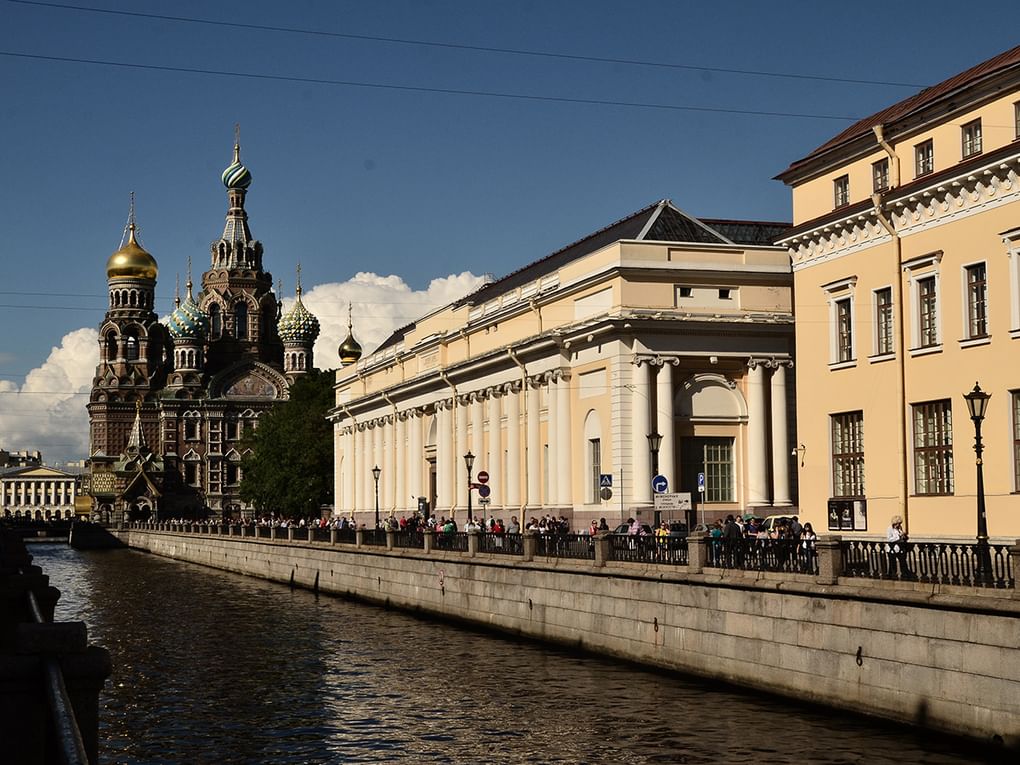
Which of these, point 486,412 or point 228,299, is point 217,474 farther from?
point 486,412

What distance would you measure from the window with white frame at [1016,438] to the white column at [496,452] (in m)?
33.9

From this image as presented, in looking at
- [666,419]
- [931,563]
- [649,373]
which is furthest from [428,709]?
[649,373]

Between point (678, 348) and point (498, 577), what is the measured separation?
14488 mm

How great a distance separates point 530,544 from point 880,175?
41.8 ft

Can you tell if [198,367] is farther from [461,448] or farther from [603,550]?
[603,550]

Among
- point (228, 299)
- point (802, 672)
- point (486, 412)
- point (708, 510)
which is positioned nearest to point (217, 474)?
point (228, 299)

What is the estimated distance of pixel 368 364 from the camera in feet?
298

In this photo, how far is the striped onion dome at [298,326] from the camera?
546ft

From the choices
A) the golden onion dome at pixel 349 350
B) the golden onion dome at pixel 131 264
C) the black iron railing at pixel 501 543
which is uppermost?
the golden onion dome at pixel 131 264

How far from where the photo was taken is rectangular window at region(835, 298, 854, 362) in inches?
1442

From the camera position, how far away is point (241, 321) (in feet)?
567

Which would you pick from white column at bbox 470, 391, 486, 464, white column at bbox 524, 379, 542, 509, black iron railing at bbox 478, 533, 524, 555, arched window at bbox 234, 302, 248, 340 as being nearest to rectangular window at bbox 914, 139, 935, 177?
black iron railing at bbox 478, 533, 524, 555

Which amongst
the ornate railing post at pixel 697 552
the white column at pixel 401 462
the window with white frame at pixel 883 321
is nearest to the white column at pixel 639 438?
the window with white frame at pixel 883 321

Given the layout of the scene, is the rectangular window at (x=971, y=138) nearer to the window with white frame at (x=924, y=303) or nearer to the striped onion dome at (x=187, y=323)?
the window with white frame at (x=924, y=303)
